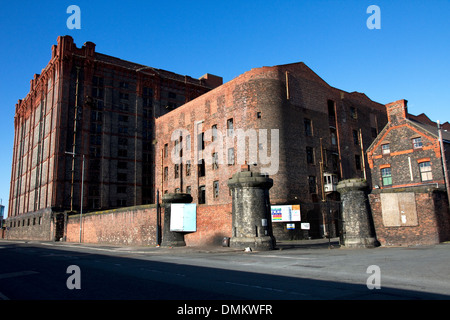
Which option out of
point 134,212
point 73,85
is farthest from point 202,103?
point 73,85

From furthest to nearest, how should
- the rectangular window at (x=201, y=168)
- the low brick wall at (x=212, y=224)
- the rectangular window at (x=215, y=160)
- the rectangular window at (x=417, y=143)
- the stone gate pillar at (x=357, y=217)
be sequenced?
1. the rectangular window at (x=201, y=168)
2. the rectangular window at (x=215, y=160)
3. the rectangular window at (x=417, y=143)
4. the low brick wall at (x=212, y=224)
5. the stone gate pillar at (x=357, y=217)

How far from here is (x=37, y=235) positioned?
5641cm

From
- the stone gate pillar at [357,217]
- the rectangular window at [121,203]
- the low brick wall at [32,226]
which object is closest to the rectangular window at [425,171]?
the stone gate pillar at [357,217]

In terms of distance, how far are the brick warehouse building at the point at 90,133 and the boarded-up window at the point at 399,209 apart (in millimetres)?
43680

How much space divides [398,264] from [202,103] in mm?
37071

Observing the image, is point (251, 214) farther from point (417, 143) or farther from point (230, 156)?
point (417, 143)

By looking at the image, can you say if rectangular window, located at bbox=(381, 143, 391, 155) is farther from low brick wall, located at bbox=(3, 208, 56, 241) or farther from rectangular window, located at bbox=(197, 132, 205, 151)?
low brick wall, located at bbox=(3, 208, 56, 241)

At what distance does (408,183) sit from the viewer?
34.8m

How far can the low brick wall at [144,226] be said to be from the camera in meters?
27.1

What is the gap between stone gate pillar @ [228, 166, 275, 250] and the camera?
70.7ft

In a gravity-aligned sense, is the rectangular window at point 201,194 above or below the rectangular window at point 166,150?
below

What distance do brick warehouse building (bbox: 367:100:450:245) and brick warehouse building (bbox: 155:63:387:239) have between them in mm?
6208

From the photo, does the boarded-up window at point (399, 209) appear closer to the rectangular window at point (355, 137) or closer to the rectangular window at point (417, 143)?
the rectangular window at point (417, 143)
